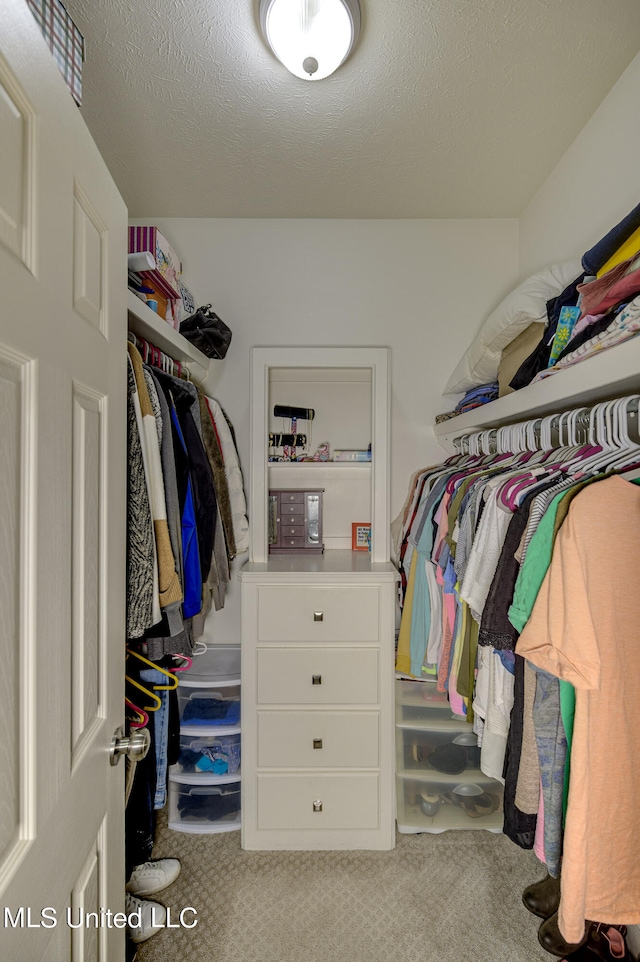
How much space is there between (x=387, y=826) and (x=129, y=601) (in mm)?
1444

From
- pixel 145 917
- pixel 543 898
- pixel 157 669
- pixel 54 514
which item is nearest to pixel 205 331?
pixel 157 669

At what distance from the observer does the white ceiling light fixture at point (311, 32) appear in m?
→ 1.25

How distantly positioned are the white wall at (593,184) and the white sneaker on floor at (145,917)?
2.57 metres

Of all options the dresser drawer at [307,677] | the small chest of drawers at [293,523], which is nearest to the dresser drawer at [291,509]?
the small chest of drawers at [293,523]

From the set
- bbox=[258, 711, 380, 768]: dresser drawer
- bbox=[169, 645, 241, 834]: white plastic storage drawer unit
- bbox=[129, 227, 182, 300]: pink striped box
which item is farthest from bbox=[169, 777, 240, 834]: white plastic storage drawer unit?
bbox=[129, 227, 182, 300]: pink striped box

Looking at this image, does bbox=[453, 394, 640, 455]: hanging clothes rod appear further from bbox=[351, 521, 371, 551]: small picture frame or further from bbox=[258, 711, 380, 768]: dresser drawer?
bbox=[258, 711, 380, 768]: dresser drawer

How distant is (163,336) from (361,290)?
111 centimetres

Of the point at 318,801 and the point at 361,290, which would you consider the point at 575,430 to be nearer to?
the point at 361,290

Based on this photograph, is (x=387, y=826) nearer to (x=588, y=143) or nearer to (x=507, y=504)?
(x=507, y=504)

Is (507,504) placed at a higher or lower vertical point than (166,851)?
higher

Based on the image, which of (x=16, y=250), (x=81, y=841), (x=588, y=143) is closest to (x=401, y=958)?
(x=81, y=841)

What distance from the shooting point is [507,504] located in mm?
1371

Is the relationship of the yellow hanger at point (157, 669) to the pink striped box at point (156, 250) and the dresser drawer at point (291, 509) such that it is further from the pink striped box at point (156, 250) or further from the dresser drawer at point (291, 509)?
the pink striped box at point (156, 250)

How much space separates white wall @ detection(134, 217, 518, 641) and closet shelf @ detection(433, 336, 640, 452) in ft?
2.15
